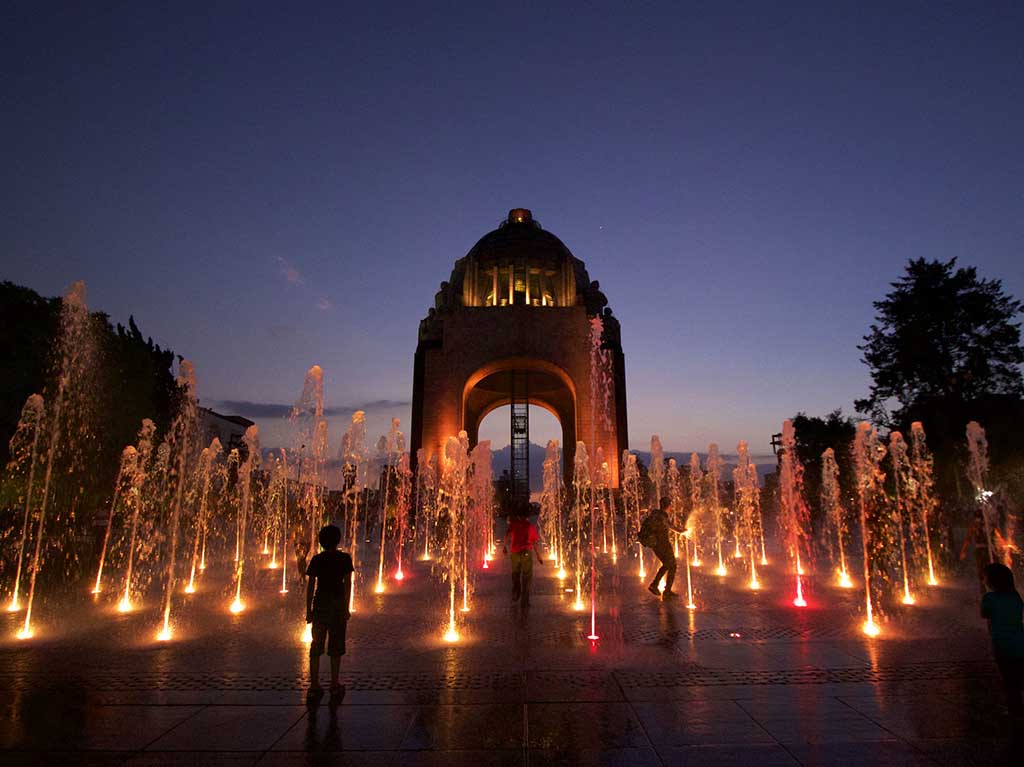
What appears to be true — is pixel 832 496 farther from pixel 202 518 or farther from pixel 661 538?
pixel 202 518

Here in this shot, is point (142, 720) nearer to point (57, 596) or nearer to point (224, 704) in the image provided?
point (224, 704)

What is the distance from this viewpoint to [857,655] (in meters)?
5.50

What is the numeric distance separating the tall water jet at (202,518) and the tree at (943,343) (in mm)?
22119

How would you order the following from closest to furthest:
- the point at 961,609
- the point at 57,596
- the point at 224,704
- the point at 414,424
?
the point at 224,704
the point at 961,609
the point at 57,596
the point at 414,424

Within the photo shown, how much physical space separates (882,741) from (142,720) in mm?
4535

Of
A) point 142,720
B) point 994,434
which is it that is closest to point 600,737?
point 142,720

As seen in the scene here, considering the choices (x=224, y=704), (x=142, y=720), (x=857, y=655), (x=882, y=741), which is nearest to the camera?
(x=882, y=741)

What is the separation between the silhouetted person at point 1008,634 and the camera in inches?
154

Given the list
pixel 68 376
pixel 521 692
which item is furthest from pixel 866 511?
pixel 68 376

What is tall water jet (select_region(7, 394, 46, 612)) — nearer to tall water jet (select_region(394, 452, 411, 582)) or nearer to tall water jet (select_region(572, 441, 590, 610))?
tall water jet (select_region(394, 452, 411, 582))

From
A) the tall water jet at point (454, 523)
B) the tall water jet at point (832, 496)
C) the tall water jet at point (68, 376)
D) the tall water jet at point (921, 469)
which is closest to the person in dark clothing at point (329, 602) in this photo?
the tall water jet at point (454, 523)

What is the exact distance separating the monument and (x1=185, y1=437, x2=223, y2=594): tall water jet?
9.19m

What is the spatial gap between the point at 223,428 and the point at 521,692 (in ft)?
166

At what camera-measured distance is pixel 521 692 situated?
446 cm
